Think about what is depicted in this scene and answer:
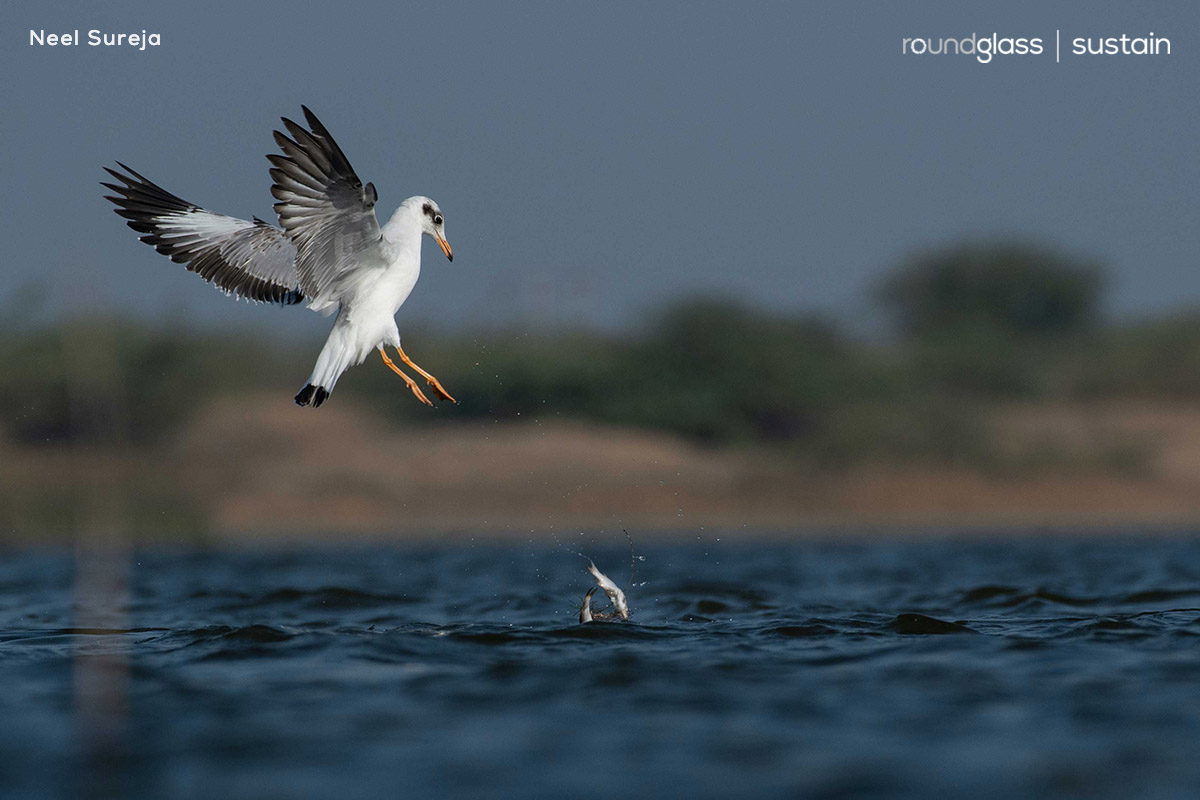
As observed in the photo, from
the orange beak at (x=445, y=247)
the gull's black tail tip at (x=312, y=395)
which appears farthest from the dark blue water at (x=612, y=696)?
the orange beak at (x=445, y=247)

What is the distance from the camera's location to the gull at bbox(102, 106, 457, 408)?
26.0 feet

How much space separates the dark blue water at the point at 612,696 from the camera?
5.64 meters

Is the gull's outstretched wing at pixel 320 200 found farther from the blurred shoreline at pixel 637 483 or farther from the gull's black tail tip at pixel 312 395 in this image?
the blurred shoreline at pixel 637 483

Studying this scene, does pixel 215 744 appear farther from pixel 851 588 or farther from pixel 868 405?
pixel 868 405

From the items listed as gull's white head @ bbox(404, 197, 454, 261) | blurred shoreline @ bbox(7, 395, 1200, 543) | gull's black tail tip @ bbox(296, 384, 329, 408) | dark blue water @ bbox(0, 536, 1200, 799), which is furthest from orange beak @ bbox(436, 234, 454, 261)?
blurred shoreline @ bbox(7, 395, 1200, 543)

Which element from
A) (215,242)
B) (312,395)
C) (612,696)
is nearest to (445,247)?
(312,395)

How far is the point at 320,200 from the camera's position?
8008 millimetres

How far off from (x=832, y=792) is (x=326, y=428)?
2323cm

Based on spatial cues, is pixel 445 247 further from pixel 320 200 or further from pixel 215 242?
pixel 215 242

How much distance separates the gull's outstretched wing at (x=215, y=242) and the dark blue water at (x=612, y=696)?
8.09ft

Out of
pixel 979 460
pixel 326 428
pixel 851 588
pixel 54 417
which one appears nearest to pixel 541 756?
pixel 851 588

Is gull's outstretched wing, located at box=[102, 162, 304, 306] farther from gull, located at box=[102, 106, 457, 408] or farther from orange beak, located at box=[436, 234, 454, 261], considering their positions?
orange beak, located at box=[436, 234, 454, 261]

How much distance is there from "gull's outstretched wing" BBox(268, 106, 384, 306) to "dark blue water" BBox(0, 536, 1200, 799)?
2.48 m

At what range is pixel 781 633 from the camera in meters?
9.21
